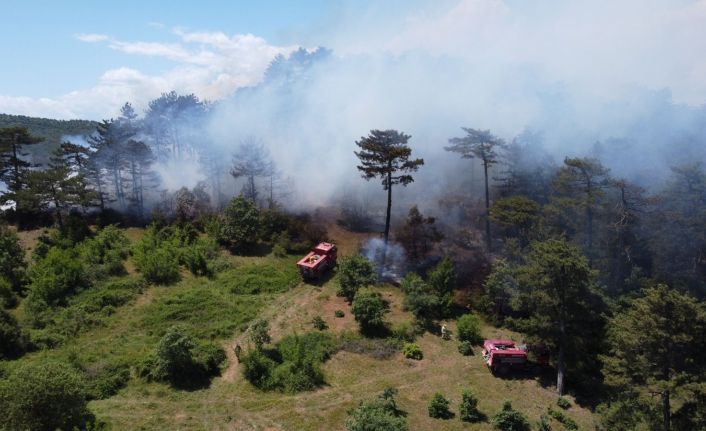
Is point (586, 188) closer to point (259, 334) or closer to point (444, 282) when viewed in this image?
point (444, 282)

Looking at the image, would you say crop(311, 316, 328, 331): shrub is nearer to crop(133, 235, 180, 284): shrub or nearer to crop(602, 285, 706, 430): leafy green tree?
crop(133, 235, 180, 284): shrub

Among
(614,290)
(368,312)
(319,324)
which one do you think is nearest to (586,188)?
(614,290)

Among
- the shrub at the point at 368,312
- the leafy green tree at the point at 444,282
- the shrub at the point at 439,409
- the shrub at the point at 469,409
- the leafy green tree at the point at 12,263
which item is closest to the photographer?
the shrub at the point at 469,409

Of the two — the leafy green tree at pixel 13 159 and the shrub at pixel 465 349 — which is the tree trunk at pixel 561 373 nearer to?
the shrub at pixel 465 349

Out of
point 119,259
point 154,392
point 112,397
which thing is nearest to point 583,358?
point 154,392

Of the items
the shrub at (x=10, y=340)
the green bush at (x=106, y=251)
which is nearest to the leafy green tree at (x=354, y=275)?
the green bush at (x=106, y=251)

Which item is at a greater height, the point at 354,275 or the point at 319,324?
the point at 354,275
